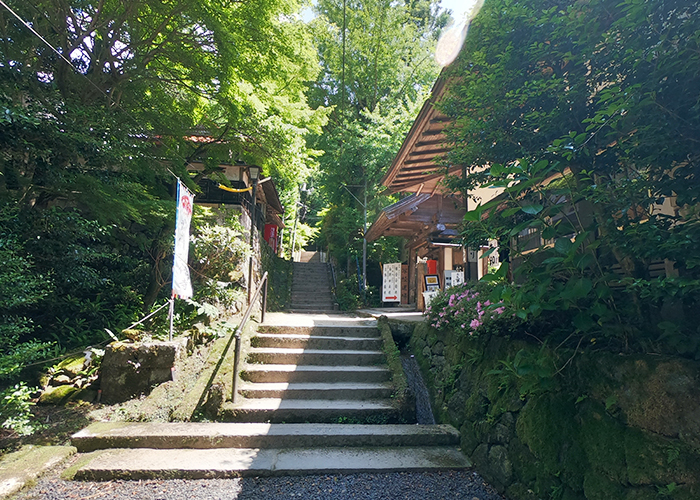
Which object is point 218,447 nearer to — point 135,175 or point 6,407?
point 6,407

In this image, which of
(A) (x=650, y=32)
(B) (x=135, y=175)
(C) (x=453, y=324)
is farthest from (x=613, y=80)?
(B) (x=135, y=175)

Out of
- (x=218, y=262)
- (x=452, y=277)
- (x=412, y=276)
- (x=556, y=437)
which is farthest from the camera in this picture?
(x=412, y=276)

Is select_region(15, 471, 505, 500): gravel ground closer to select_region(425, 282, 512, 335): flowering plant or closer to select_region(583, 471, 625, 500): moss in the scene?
select_region(583, 471, 625, 500): moss

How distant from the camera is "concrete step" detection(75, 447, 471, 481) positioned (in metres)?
3.31

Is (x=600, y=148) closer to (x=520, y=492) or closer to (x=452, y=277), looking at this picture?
(x=520, y=492)

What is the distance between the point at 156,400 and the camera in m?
4.78

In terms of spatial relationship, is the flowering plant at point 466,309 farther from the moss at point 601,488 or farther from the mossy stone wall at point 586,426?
the moss at point 601,488

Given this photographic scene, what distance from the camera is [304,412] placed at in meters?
4.42

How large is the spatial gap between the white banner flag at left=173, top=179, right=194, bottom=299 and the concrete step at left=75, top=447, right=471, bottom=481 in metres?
2.09

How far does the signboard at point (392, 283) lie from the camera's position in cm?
1254

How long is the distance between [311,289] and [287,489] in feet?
42.0

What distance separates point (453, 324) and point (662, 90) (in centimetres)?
347

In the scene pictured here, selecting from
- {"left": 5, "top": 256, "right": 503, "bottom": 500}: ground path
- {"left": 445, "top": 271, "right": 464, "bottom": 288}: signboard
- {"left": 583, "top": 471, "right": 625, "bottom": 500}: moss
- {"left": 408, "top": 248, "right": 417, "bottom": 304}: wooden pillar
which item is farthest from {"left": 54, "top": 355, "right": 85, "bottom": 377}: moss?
{"left": 408, "top": 248, "right": 417, "bottom": 304}: wooden pillar

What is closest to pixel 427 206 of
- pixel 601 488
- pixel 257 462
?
pixel 257 462
